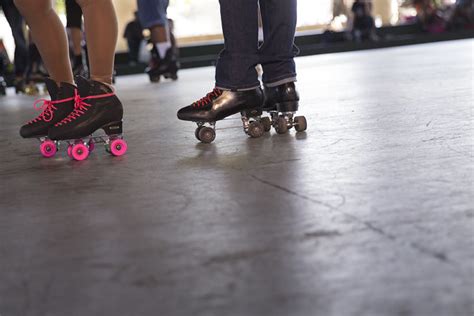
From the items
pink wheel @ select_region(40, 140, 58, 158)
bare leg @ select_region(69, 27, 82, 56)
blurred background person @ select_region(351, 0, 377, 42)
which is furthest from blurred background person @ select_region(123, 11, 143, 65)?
pink wheel @ select_region(40, 140, 58, 158)

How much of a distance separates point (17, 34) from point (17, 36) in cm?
3

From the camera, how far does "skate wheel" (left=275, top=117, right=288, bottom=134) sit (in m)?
2.96

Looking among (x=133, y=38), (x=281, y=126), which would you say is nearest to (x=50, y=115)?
(x=281, y=126)

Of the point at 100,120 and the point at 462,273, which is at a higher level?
the point at 462,273

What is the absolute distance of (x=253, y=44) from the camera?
294 centimetres

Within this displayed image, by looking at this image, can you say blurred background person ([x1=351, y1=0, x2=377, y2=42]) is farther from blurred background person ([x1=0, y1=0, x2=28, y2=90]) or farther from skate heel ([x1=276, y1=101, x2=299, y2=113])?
skate heel ([x1=276, y1=101, x2=299, y2=113])

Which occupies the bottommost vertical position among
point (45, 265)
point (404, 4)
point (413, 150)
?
point (404, 4)

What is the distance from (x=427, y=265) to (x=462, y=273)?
0.06m

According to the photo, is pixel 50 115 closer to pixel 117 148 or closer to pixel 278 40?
pixel 117 148

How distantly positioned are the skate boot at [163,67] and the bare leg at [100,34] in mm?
4829

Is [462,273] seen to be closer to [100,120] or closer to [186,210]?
[186,210]

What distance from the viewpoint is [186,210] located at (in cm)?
178

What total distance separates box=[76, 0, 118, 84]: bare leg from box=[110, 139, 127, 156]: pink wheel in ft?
0.80

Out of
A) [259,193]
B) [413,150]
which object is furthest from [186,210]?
[413,150]
